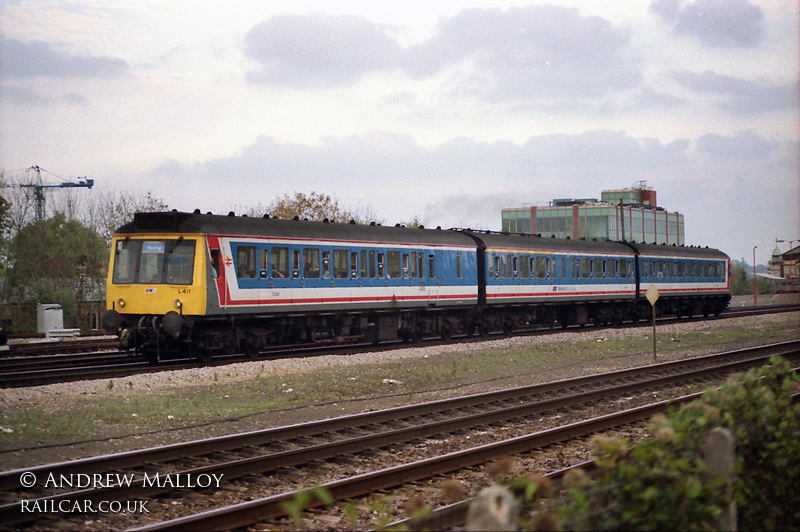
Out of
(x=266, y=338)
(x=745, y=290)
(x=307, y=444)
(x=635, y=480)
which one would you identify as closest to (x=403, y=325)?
(x=266, y=338)

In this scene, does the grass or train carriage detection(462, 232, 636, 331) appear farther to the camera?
train carriage detection(462, 232, 636, 331)

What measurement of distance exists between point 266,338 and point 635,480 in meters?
19.9

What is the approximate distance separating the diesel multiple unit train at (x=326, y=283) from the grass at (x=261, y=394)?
337 cm

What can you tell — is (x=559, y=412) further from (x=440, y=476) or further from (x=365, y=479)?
(x=365, y=479)

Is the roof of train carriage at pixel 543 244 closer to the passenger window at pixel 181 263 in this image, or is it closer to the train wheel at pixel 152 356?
the passenger window at pixel 181 263

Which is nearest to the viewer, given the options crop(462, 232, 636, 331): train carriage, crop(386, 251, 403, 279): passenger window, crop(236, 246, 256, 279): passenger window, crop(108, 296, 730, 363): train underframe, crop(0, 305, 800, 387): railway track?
crop(0, 305, 800, 387): railway track

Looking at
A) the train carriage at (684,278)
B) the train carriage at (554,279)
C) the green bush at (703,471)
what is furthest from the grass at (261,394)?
the train carriage at (684,278)

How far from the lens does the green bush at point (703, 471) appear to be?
420 cm

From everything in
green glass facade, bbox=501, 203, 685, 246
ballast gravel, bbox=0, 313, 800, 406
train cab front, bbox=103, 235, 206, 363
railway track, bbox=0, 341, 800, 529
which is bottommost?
railway track, bbox=0, 341, 800, 529

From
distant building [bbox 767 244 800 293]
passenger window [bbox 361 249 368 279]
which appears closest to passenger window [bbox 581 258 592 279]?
passenger window [bbox 361 249 368 279]

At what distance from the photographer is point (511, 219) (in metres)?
130

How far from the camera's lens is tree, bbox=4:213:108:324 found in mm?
44688

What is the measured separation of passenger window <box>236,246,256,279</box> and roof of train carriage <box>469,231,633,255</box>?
12.2 meters

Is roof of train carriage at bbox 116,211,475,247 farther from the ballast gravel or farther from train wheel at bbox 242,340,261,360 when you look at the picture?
the ballast gravel
